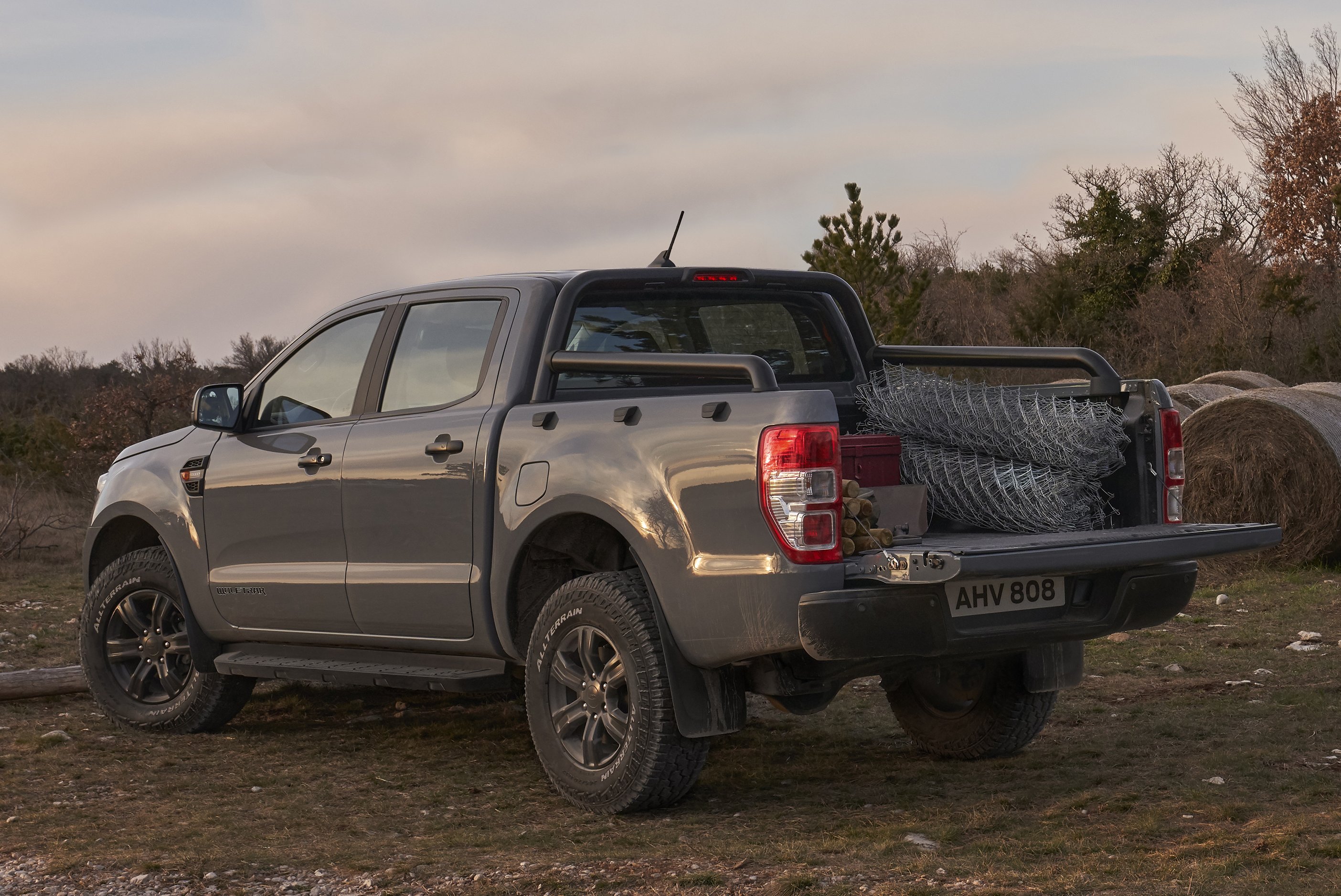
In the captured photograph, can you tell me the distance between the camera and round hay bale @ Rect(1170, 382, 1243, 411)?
13.1m

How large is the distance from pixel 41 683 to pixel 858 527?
5100 mm

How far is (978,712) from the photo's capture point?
6.01 metres

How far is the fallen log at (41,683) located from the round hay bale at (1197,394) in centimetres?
935

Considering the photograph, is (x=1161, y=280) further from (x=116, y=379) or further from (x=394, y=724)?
(x=394, y=724)

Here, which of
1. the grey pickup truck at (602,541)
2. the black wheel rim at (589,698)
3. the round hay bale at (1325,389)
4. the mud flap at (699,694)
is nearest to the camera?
the grey pickup truck at (602,541)

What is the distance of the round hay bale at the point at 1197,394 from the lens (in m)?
13.1

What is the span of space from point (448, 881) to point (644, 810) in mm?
943

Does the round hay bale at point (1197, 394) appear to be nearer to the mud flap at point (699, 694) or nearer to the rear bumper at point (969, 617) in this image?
the rear bumper at point (969, 617)

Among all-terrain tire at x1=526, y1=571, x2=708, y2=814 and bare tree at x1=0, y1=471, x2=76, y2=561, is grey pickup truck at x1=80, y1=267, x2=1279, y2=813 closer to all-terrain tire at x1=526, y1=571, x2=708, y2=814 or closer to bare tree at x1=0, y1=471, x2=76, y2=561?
all-terrain tire at x1=526, y1=571, x2=708, y2=814

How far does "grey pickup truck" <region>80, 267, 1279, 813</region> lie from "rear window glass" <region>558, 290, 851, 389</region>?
0.01 meters

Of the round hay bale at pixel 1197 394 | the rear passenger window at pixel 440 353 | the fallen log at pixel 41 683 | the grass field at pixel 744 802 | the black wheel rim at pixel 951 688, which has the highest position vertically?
the rear passenger window at pixel 440 353

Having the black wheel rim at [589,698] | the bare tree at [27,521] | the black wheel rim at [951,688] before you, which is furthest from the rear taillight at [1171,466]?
the bare tree at [27,521]

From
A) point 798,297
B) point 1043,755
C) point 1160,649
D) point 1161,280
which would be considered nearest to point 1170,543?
point 1043,755

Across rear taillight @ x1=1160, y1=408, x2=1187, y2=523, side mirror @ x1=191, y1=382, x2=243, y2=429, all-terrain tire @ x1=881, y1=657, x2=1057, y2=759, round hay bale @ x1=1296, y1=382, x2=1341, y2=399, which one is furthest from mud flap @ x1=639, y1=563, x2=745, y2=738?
round hay bale @ x1=1296, y1=382, x2=1341, y2=399
